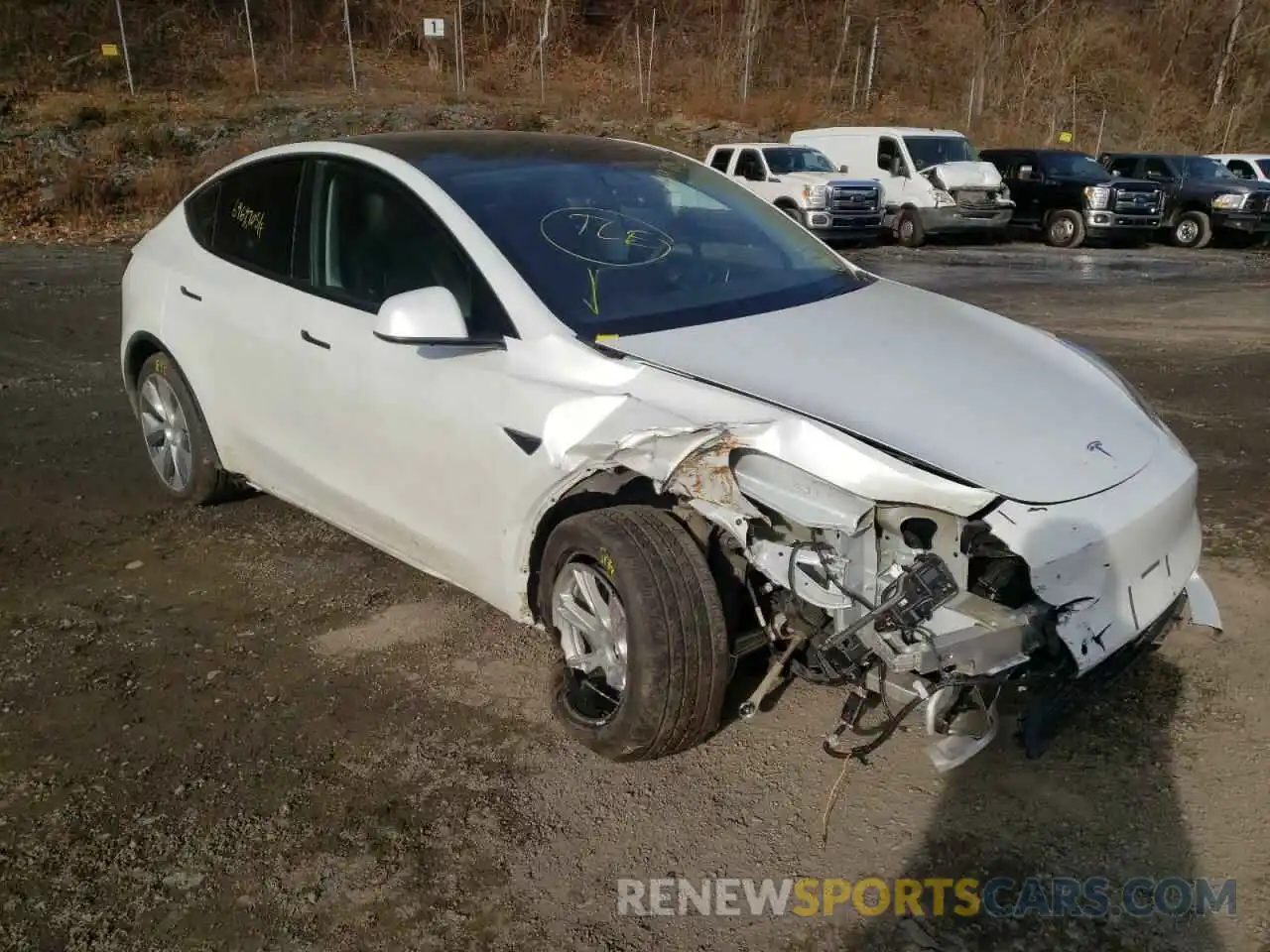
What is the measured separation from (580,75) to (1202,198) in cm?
1969

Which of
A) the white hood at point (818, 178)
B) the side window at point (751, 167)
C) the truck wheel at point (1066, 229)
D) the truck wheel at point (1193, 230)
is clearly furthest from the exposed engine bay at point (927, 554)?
the truck wheel at point (1193, 230)

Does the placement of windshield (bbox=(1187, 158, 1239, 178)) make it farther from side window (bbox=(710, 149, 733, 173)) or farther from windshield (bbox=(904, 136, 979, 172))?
side window (bbox=(710, 149, 733, 173))

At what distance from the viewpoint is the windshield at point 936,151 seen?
18781 mm

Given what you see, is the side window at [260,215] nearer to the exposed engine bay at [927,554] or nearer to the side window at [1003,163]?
the exposed engine bay at [927,554]

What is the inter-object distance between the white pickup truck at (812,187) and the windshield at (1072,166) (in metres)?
3.92

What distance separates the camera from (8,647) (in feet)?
11.9

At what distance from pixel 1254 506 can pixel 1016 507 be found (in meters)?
3.15

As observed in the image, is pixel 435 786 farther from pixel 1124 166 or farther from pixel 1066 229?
pixel 1124 166

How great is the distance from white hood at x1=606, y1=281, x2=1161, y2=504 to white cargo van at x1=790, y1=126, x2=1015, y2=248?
15.6 meters

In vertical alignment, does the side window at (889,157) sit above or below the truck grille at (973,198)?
above

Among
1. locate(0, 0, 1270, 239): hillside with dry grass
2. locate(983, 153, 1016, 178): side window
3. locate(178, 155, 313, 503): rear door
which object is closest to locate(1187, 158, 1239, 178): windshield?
locate(983, 153, 1016, 178): side window

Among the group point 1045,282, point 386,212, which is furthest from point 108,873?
point 1045,282

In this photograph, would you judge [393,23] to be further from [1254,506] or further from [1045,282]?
[1254,506]

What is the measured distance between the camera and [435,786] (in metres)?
2.92
